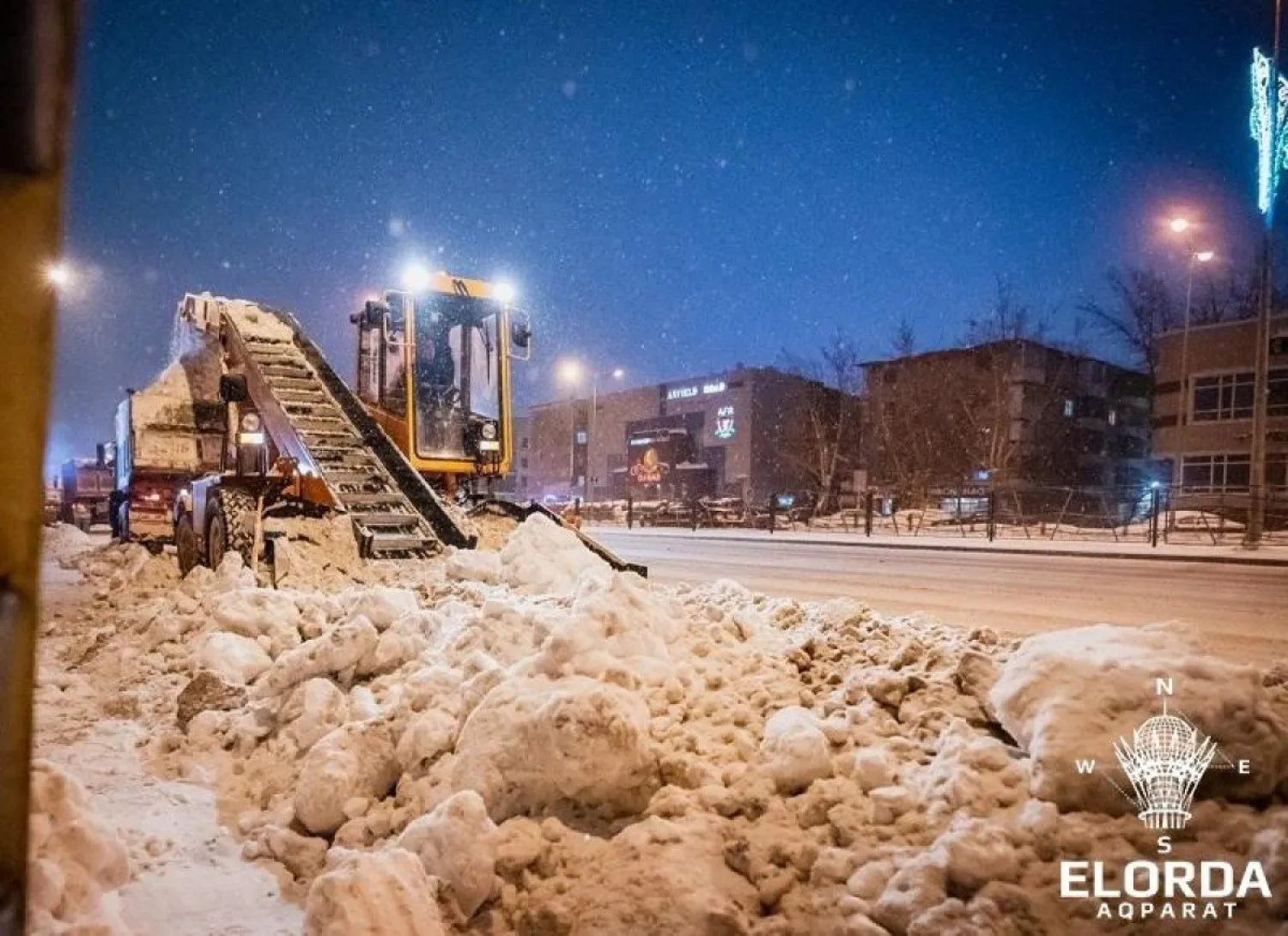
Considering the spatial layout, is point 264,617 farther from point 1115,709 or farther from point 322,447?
point 1115,709

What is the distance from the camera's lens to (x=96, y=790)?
3914 mm

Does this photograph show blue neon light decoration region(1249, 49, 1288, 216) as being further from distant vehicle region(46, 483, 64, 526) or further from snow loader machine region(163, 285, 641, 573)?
distant vehicle region(46, 483, 64, 526)

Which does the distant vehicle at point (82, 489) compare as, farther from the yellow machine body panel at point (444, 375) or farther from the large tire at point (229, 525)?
the large tire at point (229, 525)

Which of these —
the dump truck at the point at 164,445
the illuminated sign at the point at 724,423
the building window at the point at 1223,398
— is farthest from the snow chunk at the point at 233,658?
the illuminated sign at the point at 724,423

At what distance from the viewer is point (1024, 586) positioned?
34.8ft

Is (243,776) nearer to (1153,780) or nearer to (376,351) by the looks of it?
(1153,780)

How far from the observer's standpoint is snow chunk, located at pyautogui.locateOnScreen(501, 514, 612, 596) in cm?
665

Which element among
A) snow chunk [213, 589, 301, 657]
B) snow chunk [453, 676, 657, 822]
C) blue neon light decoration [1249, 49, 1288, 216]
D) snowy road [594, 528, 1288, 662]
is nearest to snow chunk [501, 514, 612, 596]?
snow chunk [213, 589, 301, 657]

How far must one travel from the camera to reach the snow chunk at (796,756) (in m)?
3.00

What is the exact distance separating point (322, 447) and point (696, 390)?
2389 inches

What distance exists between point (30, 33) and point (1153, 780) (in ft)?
11.0

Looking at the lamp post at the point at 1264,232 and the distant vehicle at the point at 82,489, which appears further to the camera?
the distant vehicle at the point at 82,489

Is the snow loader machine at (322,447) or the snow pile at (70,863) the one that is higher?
the snow loader machine at (322,447)

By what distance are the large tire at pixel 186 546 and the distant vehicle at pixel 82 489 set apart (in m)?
22.8
